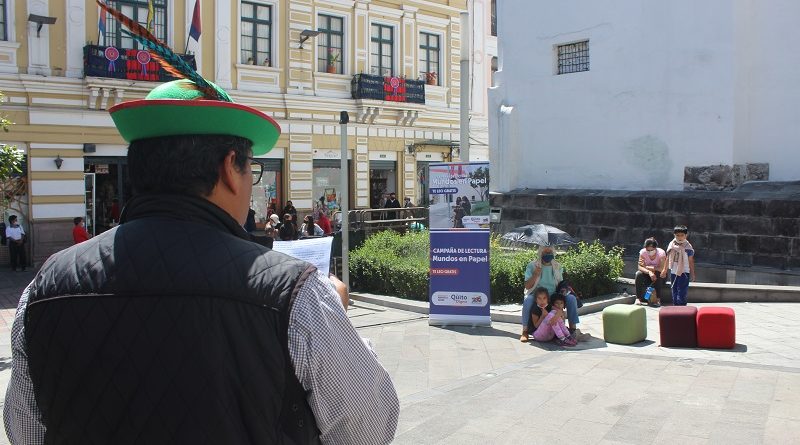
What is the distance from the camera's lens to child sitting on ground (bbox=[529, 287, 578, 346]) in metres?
9.52

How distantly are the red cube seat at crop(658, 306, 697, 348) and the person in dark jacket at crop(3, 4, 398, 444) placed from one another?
26.7 feet

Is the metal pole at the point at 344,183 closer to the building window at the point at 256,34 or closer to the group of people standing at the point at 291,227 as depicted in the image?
the group of people standing at the point at 291,227

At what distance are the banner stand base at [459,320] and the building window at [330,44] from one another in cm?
1608

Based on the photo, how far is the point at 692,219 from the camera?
14406 millimetres

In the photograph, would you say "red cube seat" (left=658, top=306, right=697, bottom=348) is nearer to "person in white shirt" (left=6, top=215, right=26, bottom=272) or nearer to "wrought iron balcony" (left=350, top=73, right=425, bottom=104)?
"person in white shirt" (left=6, top=215, right=26, bottom=272)

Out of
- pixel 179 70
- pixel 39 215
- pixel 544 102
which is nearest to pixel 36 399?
pixel 179 70

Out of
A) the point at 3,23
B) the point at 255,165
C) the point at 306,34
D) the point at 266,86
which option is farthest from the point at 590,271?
the point at 3,23

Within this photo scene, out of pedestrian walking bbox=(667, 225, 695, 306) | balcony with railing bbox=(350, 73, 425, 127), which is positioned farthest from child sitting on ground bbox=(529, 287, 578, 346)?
balcony with railing bbox=(350, 73, 425, 127)

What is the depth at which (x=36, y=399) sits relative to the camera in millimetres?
1700

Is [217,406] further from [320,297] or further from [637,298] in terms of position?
[637,298]

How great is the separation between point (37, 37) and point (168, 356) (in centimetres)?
2044

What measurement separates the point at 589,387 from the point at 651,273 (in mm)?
5964

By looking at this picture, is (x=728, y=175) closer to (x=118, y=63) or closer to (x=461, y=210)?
(x=461, y=210)

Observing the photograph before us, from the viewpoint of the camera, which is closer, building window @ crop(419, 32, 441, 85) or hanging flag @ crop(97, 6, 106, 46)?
hanging flag @ crop(97, 6, 106, 46)
